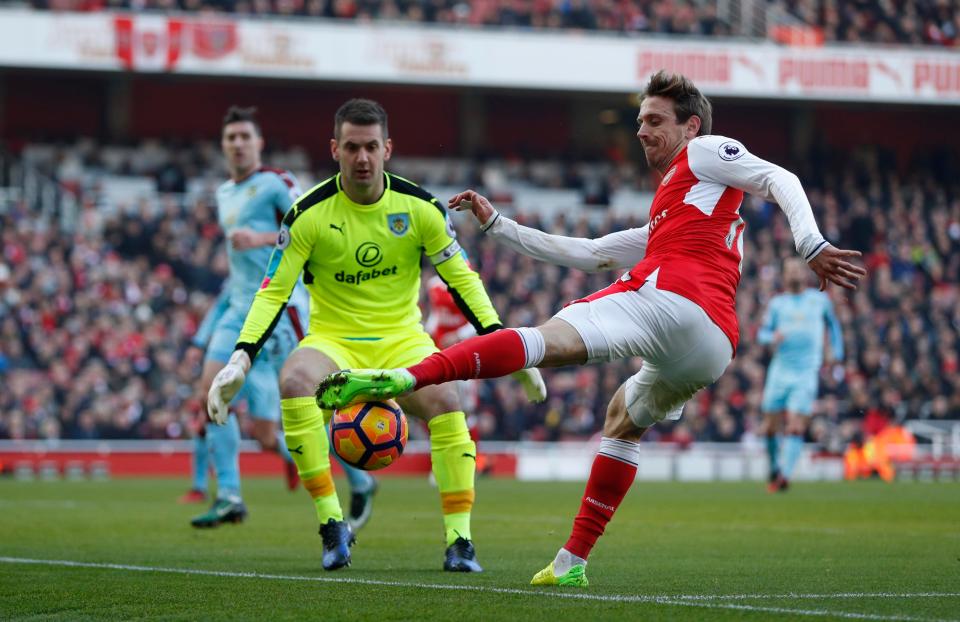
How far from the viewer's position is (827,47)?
35000mm

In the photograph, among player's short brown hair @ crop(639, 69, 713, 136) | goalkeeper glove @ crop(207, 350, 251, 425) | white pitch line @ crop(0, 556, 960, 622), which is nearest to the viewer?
white pitch line @ crop(0, 556, 960, 622)

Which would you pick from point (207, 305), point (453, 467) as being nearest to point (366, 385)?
point (453, 467)

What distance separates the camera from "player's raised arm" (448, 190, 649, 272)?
6.75 metres

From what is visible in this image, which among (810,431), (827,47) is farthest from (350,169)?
(827,47)

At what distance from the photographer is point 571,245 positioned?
22.2 ft

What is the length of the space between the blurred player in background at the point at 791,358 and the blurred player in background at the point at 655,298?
10.7 m

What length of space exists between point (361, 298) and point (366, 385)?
7.38 feet

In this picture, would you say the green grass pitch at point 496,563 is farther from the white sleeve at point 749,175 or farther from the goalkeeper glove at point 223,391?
the white sleeve at point 749,175

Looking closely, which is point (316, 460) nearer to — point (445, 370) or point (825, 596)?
point (445, 370)

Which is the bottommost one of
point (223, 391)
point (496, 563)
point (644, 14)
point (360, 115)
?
point (496, 563)

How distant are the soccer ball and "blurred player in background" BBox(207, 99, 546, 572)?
830 millimetres

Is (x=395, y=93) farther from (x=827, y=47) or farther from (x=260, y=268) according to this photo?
(x=260, y=268)

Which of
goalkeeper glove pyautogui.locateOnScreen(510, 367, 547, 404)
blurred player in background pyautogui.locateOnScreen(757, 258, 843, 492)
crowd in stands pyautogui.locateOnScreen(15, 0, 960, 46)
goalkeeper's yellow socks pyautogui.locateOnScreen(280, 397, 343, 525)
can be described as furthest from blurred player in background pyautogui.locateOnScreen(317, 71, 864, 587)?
crowd in stands pyautogui.locateOnScreen(15, 0, 960, 46)

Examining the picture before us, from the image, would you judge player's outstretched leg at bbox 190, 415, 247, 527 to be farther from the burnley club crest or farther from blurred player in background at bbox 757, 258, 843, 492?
blurred player in background at bbox 757, 258, 843, 492
